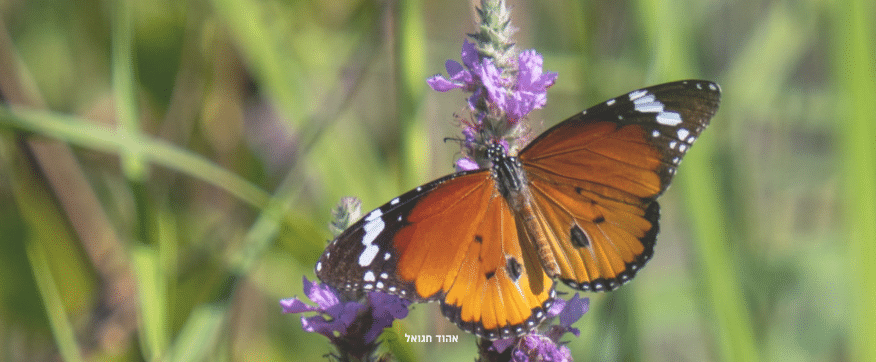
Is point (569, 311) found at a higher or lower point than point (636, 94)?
lower

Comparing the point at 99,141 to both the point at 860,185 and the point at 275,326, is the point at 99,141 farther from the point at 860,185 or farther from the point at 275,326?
the point at 860,185

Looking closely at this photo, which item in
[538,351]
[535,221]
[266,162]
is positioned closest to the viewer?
[538,351]

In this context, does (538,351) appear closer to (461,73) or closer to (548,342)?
(548,342)

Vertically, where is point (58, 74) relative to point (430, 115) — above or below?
above

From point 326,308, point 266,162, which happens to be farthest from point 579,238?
point 266,162

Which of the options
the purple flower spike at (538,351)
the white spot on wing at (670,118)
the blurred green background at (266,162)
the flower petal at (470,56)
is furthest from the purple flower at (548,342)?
the flower petal at (470,56)

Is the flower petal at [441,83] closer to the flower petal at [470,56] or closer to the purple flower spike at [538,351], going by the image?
the flower petal at [470,56]

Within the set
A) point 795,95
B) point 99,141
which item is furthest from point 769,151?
point 99,141
